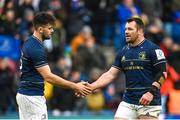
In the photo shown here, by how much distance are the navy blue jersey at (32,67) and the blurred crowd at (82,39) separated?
760 cm

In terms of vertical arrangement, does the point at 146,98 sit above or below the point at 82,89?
below

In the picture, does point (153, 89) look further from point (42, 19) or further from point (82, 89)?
point (42, 19)

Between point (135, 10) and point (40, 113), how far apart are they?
10.3 m

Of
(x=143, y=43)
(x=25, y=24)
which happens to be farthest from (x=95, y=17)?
(x=143, y=43)

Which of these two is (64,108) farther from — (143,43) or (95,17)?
(143,43)

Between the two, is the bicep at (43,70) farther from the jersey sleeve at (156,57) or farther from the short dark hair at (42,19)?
the jersey sleeve at (156,57)

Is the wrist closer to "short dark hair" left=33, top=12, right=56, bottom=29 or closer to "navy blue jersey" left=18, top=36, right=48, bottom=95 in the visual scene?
"navy blue jersey" left=18, top=36, right=48, bottom=95

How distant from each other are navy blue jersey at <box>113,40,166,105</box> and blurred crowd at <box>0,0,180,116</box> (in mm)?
7356

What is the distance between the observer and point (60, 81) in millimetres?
10102

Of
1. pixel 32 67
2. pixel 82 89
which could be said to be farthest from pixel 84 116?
pixel 32 67

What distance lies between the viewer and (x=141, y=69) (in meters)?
10.4

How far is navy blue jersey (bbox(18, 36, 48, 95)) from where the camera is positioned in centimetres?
994

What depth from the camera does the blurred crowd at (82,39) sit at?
703 inches

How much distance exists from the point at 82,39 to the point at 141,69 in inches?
360
